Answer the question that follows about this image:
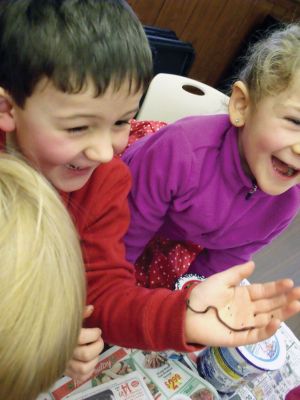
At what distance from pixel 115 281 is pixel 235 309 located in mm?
242

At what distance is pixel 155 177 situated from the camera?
0.97 metres

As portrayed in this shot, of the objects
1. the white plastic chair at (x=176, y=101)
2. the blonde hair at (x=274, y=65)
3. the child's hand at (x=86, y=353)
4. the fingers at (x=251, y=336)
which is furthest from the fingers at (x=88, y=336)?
the white plastic chair at (x=176, y=101)

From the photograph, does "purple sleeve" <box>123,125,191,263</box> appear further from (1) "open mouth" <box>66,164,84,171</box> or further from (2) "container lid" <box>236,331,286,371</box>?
(2) "container lid" <box>236,331,286,371</box>

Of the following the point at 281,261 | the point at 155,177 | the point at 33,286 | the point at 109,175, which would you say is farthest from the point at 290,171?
the point at 281,261

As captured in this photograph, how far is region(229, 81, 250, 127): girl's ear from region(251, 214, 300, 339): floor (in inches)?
49.3

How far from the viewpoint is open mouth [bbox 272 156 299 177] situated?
0.95 metres

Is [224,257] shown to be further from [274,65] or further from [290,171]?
[274,65]

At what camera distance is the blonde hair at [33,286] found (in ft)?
1.44

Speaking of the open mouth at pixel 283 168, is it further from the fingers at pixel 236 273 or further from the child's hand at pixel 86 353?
the child's hand at pixel 86 353

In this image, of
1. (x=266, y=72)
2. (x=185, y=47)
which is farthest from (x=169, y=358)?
(x=185, y=47)

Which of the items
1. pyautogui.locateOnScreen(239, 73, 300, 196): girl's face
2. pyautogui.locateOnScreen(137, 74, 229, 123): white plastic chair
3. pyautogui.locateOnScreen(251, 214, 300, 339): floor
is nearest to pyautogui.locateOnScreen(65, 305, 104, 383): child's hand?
pyautogui.locateOnScreen(239, 73, 300, 196): girl's face

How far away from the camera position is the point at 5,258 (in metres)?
0.44

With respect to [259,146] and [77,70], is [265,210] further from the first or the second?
[77,70]

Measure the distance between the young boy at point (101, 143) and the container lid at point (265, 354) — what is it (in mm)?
71
